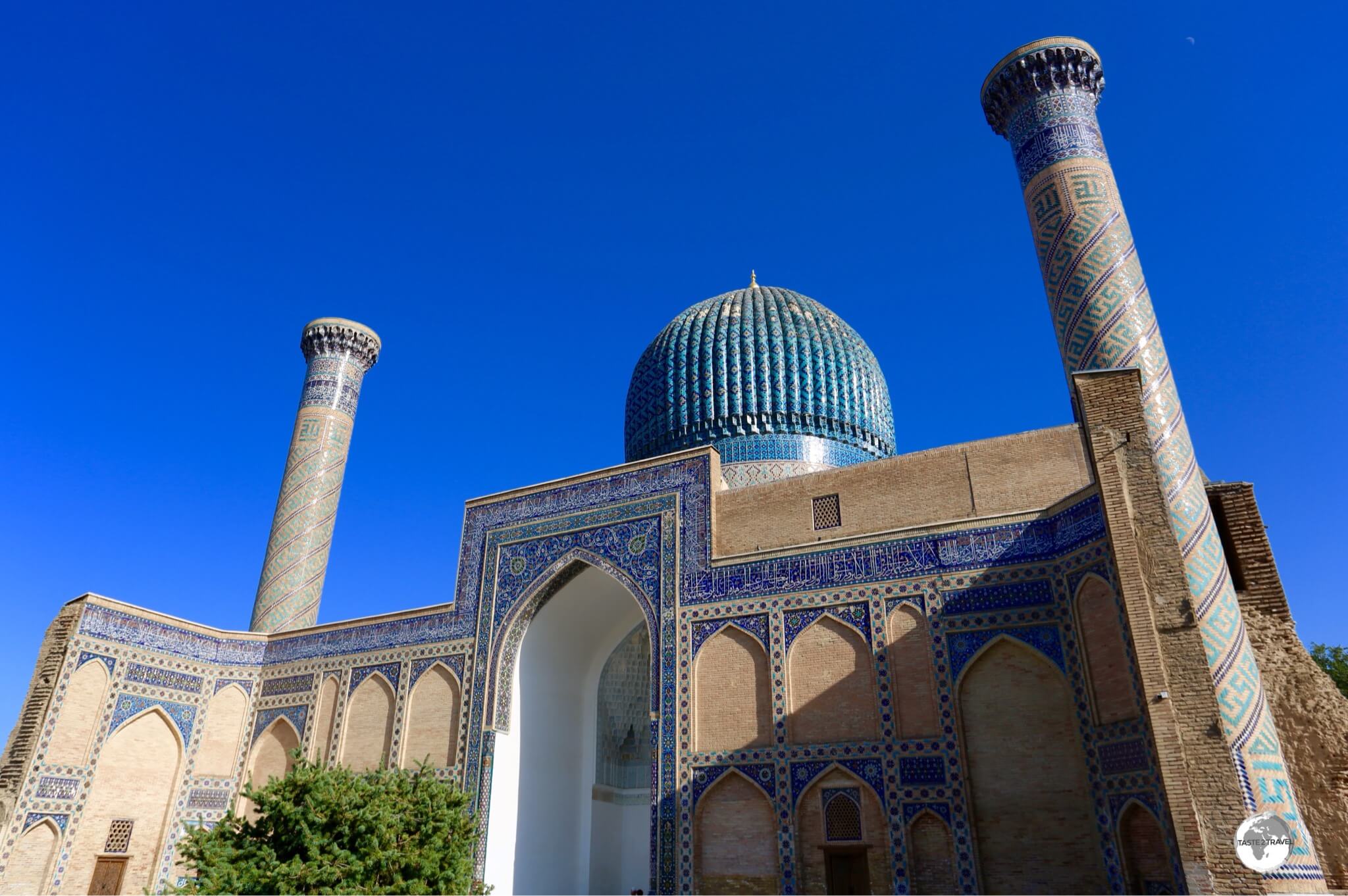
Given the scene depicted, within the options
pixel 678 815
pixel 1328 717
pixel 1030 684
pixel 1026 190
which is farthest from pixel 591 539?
pixel 1328 717

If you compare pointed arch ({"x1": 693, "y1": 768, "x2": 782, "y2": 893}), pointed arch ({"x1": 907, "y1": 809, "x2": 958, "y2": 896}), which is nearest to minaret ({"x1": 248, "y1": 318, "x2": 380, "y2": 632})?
pointed arch ({"x1": 693, "y1": 768, "x2": 782, "y2": 893})

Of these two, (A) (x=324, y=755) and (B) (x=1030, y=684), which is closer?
(B) (x=1030, y=684)

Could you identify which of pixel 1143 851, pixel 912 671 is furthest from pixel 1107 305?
pixel 1143 851

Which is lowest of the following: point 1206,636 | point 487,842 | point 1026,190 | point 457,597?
point 487,842

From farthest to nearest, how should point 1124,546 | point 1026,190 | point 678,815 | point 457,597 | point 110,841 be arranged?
point 457,597
point 110,841
point 1026,190
point 678,815
point 1124,546

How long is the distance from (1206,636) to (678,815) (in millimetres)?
4316

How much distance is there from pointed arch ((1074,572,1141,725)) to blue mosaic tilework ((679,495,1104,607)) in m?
0.39

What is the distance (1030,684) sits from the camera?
6.70 meters

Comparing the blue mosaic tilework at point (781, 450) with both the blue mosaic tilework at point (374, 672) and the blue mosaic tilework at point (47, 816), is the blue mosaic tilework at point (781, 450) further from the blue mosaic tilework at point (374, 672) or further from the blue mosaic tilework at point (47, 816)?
the blue mosaic tilework at point (47, 816)

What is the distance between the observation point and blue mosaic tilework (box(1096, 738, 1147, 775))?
5.64 meters

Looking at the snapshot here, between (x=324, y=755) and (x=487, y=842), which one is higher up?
(x=324, y=755)

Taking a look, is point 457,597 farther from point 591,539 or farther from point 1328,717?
point 1328,717

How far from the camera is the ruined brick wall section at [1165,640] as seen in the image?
4516mm

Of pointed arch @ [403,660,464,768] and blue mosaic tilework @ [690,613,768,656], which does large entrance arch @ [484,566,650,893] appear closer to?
pointed arch @ [403,660,464,768]
